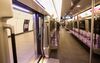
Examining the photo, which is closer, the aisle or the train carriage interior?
the train carriage interior

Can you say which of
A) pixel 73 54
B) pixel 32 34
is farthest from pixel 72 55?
pixel 32 34

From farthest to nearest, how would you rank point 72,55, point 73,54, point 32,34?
point 73,54 → point 72,55 → point 32,34

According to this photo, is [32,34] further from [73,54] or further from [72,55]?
[73,54]

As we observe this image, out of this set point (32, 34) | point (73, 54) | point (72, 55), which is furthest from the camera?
point (73, 54)

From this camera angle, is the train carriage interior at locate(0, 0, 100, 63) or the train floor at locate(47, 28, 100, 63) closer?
the train carriage interior at locate(0, 0, 100, 63)

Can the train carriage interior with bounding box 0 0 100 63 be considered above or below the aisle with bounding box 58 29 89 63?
above

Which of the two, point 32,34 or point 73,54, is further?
point 73,54

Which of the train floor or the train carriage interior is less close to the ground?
the train carriage interior

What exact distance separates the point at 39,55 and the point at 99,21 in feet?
8.72

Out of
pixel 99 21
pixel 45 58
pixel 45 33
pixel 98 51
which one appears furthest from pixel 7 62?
pixel 98 51

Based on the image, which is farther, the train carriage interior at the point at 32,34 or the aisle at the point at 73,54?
the aisle at the point at 73,54

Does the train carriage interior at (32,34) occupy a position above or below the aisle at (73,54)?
above

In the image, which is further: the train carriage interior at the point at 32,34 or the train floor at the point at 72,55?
the train floor at the point at 72,55

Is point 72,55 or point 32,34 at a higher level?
point 32,34
